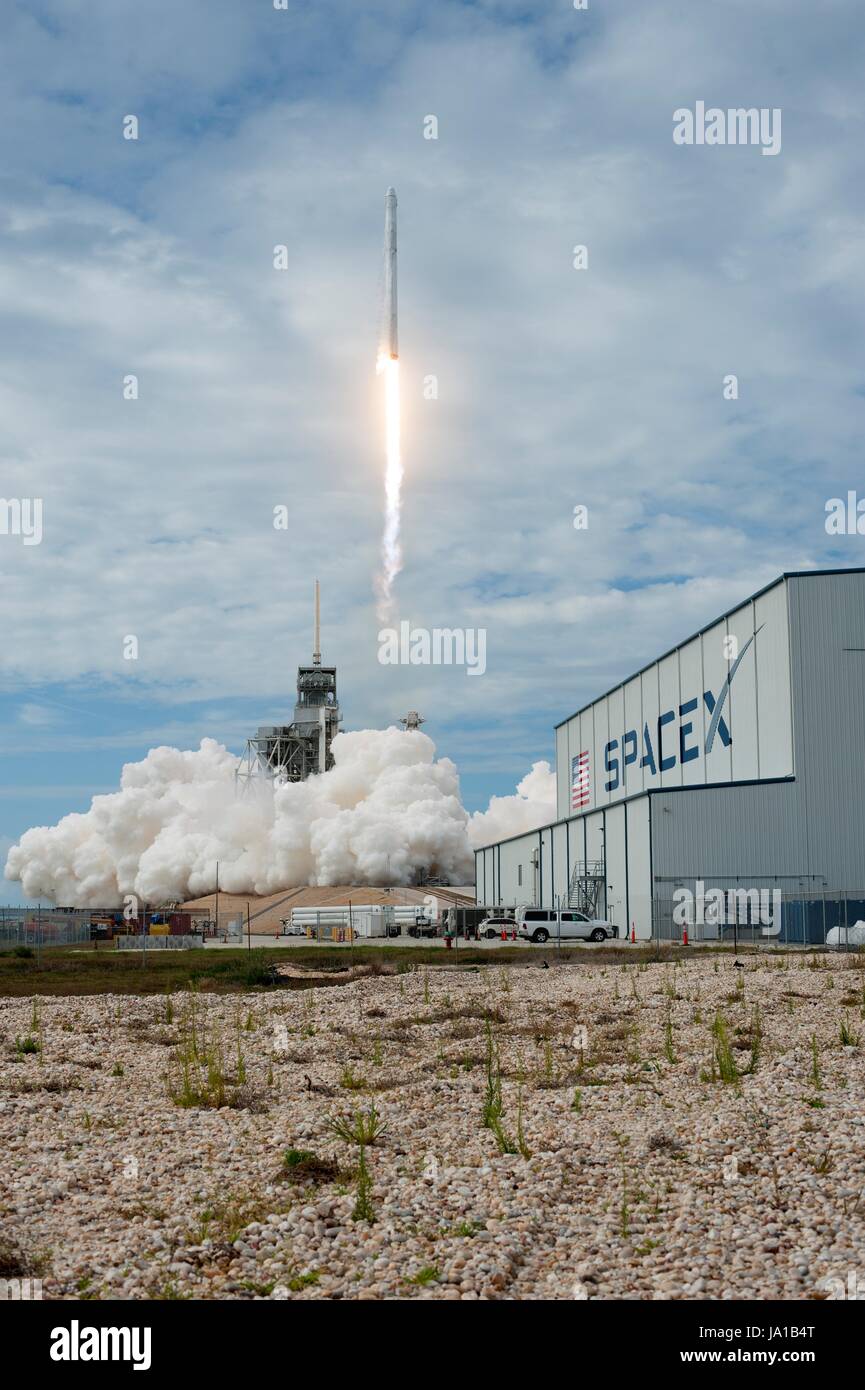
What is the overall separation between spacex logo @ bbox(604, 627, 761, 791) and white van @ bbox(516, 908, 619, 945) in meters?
9.82

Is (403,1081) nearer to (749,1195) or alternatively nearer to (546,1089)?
(546,1089)

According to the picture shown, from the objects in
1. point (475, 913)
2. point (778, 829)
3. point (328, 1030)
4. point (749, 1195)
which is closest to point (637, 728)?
point (475, 913)

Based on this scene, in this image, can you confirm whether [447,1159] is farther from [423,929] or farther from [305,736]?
[305,736]

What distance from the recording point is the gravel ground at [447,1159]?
842 centimetres

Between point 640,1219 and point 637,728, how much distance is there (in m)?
59.7

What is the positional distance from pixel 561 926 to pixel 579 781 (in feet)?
92.4

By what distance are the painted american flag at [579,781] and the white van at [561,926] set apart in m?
24.4

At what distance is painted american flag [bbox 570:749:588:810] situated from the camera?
80.2 meters

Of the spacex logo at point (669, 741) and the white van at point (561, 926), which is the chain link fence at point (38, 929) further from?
the spacex logo at point (669, 741)

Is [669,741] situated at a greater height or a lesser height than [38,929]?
greater

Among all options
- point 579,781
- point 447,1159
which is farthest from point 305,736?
point 447,1159

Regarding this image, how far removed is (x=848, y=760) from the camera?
48.4m

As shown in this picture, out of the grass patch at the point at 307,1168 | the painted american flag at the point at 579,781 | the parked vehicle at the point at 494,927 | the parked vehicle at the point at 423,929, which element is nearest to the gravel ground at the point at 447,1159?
the grass patch at the point at 307,1168

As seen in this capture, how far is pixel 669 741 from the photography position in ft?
206
